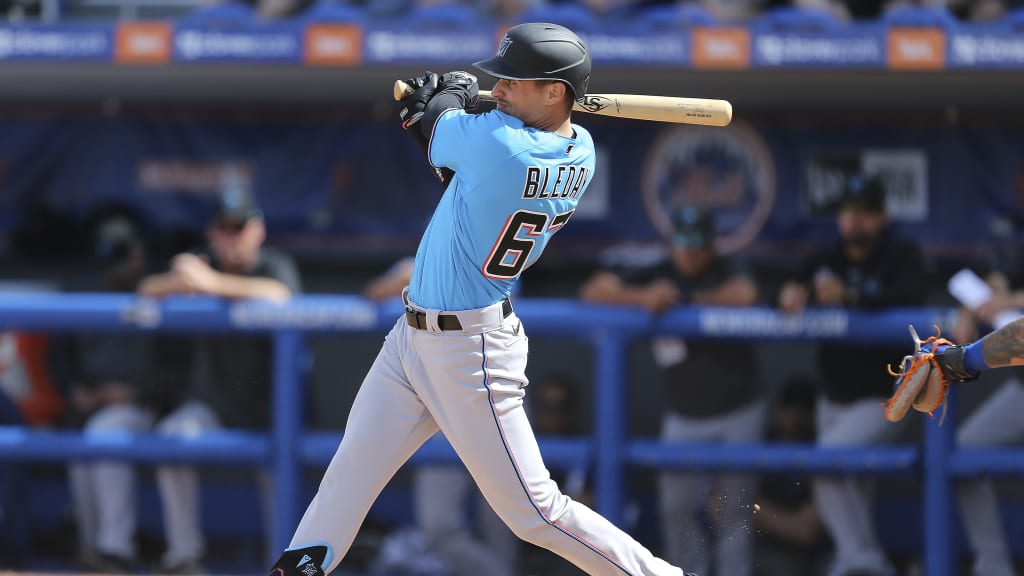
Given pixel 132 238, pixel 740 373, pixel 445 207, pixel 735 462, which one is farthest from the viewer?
pixel 132 238

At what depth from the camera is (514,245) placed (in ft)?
9.56

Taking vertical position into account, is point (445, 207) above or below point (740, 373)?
above

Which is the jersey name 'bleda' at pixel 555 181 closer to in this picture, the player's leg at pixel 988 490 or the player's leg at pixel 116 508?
the player's leg at pixel 988 490

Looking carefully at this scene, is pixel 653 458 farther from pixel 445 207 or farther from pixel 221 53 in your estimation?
pixel 221 53

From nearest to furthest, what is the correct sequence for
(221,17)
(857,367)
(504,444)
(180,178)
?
1. (504,444)
2. (857,367)
3. (221,17)
4. (180,178)

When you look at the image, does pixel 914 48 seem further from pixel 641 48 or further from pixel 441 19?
pixel 441 19

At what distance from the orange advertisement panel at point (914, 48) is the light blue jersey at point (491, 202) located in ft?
7.21

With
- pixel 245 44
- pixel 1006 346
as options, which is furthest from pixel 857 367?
pixel 245 44

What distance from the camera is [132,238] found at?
18.4 ft

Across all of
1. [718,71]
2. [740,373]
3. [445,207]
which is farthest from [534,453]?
[718,71]

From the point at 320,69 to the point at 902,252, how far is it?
230cm

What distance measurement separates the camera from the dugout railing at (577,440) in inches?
166

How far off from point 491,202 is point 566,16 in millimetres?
2455

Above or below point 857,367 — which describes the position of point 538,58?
above
